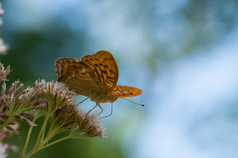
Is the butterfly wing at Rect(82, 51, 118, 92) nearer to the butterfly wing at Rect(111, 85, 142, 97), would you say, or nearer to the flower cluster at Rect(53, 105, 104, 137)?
the butterfly wing at Rect(111, 85, 142, 97)

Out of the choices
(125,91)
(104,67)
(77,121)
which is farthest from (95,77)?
(77,121)

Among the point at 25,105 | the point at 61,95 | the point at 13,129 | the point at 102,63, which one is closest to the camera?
the point at 13,129

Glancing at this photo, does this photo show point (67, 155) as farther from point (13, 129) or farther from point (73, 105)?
point (13, 129)

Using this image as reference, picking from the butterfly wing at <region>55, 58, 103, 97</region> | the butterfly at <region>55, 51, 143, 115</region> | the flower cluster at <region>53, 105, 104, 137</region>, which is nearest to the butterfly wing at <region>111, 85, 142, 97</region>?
the butterfly at <region>55, 51, 143, 115</region>

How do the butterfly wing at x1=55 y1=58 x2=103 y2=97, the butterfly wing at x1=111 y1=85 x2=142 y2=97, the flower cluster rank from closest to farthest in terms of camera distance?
the flower cluster < the butterfly wing at x1=55 y1=58 x2=103 y2=97 < the butterfly wing at x1=111 y1=85 x2=142 y2=97

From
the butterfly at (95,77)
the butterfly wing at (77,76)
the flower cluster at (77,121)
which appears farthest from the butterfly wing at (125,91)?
the flower cluster at (77,121)

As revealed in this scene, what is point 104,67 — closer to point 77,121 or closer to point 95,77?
point 95,77

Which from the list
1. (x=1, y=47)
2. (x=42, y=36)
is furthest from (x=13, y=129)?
(x=42, y=36)
